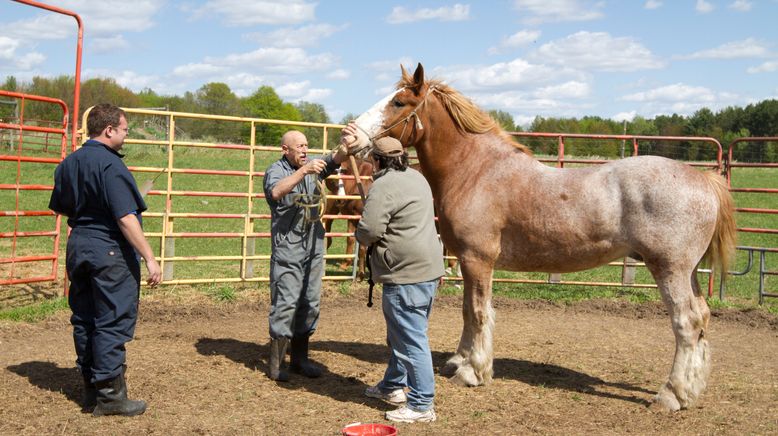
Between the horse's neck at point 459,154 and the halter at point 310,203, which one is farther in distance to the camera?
the horse's neck at point 459,154

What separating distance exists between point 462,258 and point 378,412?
4.51ft

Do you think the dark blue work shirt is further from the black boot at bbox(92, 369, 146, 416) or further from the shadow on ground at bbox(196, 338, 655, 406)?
the shadow on ground at bbox(196, 338, 655, 406)

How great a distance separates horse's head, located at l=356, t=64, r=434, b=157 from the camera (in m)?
5.24

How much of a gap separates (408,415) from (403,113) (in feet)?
7.54

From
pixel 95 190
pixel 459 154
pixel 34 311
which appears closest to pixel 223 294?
pixel 34 311

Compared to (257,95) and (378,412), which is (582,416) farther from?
(257,95)

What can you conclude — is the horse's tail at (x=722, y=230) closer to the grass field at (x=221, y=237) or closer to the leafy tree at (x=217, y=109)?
the grass field at (x=221, y=237)

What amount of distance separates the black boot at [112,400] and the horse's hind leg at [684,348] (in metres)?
3.59

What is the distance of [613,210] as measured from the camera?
194 inches

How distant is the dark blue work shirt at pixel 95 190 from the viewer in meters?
4.04

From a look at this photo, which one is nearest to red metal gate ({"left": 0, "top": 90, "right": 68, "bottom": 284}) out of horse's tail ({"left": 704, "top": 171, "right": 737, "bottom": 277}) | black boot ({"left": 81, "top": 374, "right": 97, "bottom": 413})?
black boot ({"left": 81, "top": 374, "right": 97, "bottom": 413})

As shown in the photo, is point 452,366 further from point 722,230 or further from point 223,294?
point 223,294

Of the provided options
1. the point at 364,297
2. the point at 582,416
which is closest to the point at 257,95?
the point at 364,297

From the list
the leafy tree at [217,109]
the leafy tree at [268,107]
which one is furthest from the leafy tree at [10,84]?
the leafy tree at [268,107]
